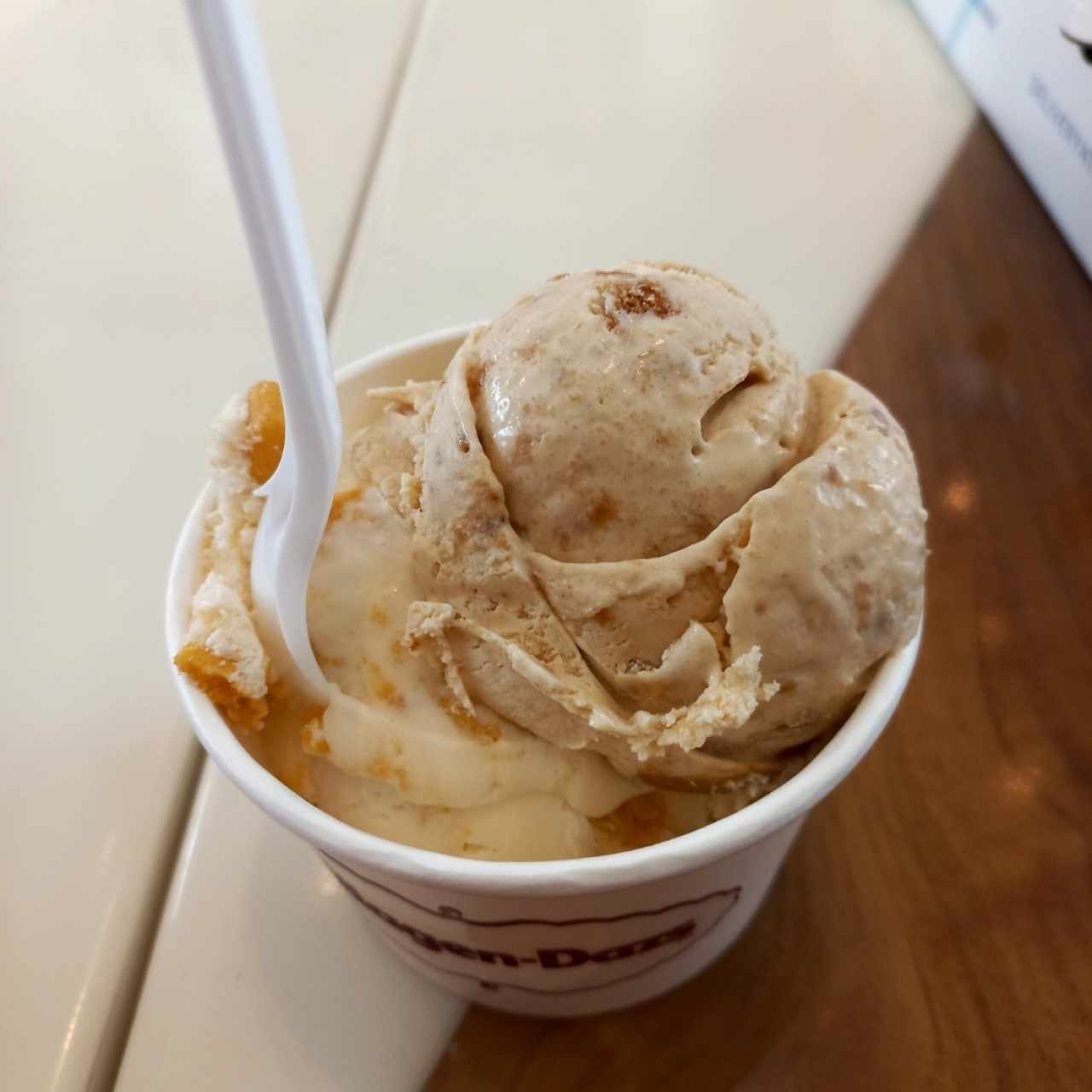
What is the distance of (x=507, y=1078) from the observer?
62 centimetres

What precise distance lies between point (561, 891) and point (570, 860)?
0.03m

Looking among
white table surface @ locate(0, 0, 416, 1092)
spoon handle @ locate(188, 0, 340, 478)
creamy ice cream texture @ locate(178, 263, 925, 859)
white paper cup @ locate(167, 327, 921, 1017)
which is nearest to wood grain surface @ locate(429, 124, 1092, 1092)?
white paper cup @ locate(167, 327, 921, 1017)

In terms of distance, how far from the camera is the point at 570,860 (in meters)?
0.51

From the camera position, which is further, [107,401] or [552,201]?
[552,201]

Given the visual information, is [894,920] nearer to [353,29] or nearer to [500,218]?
[500,218]

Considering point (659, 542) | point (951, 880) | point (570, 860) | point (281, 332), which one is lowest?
point (951, 880)

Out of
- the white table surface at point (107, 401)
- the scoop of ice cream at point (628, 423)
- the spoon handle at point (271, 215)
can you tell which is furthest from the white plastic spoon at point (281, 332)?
the white table surface at point (107, 401)

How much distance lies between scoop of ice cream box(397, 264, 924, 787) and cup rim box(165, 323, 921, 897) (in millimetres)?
25

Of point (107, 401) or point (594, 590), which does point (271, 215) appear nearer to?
point (594, 590)

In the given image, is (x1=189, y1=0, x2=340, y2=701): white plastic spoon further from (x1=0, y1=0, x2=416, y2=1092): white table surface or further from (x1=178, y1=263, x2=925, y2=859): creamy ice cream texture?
(x1=0, y1=0, x2=416, y2=1092): white table surface

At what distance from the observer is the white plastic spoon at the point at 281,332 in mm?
349

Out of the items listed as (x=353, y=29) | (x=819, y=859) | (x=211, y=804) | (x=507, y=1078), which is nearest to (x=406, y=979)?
(x=507, y=1078)

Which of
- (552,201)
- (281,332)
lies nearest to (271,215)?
(281,332)

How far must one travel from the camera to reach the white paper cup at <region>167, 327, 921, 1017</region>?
1.59 feet
